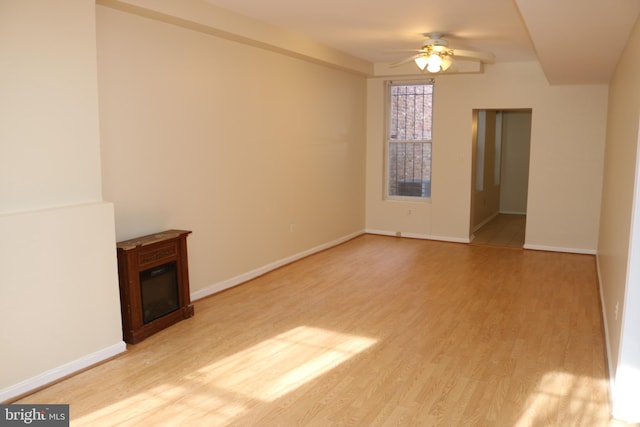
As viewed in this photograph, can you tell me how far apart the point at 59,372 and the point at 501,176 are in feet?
29.8

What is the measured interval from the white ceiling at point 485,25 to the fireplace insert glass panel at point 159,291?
2.25 m

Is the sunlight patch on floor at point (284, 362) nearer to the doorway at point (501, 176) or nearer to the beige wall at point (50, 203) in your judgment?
the beige wall at point (50, 203)

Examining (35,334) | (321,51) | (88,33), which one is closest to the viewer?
(35,334)

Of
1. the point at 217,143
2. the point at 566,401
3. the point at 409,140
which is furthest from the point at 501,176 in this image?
the point at 566,401

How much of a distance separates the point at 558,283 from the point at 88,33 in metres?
4.95

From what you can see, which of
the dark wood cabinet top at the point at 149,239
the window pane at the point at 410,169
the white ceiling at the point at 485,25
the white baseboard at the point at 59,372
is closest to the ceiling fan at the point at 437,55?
the white ceiling at the point at 485,25

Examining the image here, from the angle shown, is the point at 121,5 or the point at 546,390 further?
the point at 121,5

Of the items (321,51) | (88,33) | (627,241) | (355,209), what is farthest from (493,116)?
(88,33)

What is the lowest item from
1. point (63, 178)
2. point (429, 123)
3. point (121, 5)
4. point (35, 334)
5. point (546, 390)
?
point (546, 390)

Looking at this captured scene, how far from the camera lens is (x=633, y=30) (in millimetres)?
3463

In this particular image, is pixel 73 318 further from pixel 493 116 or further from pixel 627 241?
pixel 493 116

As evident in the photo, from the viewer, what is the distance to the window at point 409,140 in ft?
25.6

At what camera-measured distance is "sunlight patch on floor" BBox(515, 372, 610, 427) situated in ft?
9.34

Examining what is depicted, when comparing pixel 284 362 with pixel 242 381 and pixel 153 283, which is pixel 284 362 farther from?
pixel 153 283
